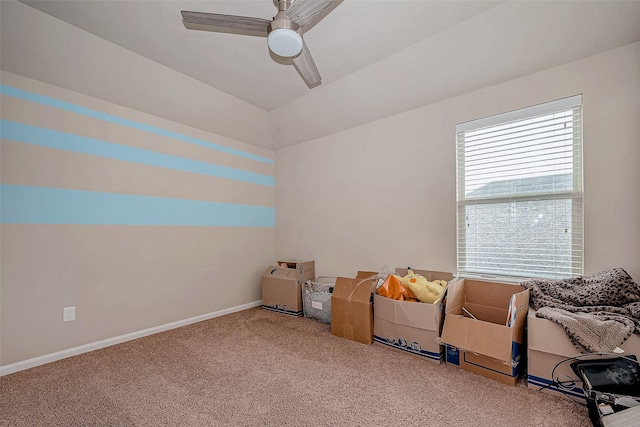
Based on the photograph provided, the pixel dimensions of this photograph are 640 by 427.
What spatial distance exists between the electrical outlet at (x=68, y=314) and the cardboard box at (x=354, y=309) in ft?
7.44

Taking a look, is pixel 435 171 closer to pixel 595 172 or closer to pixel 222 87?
pixel 595 172

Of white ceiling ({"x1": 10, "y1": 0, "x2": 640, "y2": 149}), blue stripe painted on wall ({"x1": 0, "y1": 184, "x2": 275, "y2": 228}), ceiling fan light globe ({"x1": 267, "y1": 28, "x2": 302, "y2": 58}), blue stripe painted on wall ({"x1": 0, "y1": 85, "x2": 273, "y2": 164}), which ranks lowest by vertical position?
blue stripe painted on wall ({"x1": 0, "y1": 184, "x2": 275, "y2": 228})

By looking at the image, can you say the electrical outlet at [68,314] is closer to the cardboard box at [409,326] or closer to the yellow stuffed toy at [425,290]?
the cardboard box at [409,326]

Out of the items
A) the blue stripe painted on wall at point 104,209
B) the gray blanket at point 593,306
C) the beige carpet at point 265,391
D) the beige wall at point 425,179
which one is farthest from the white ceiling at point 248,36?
the beige carpet at point 265,391

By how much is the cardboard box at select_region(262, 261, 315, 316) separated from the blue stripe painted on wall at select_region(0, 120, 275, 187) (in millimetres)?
1397

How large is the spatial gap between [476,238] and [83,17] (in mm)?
3629

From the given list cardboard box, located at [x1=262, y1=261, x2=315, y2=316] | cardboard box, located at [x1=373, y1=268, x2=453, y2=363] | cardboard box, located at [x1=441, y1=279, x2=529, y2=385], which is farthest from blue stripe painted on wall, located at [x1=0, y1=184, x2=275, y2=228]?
cardboard box, located at [x1=441, y1=279, x2=529, y2=385]

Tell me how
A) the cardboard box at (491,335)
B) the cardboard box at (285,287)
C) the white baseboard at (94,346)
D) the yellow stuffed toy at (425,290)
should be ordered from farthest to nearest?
1. the cardboard box at (285,287)
2. the yellow stuffed toy at (425,290)
3. the white baseboard at (94,346)
4. the cardboard box at (491,335)

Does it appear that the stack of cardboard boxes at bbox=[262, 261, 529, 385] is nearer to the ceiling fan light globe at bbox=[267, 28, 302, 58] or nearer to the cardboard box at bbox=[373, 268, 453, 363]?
the cardboard box at bbox=[373, 268, 453, 363]

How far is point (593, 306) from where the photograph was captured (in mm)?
1772

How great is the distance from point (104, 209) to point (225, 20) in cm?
205

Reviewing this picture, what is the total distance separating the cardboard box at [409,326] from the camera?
2.10 m

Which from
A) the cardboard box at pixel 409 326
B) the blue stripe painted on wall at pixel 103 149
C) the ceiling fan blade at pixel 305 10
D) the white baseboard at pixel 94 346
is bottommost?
the white baseboard at pixel 94 346

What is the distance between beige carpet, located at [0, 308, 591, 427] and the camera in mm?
1525
